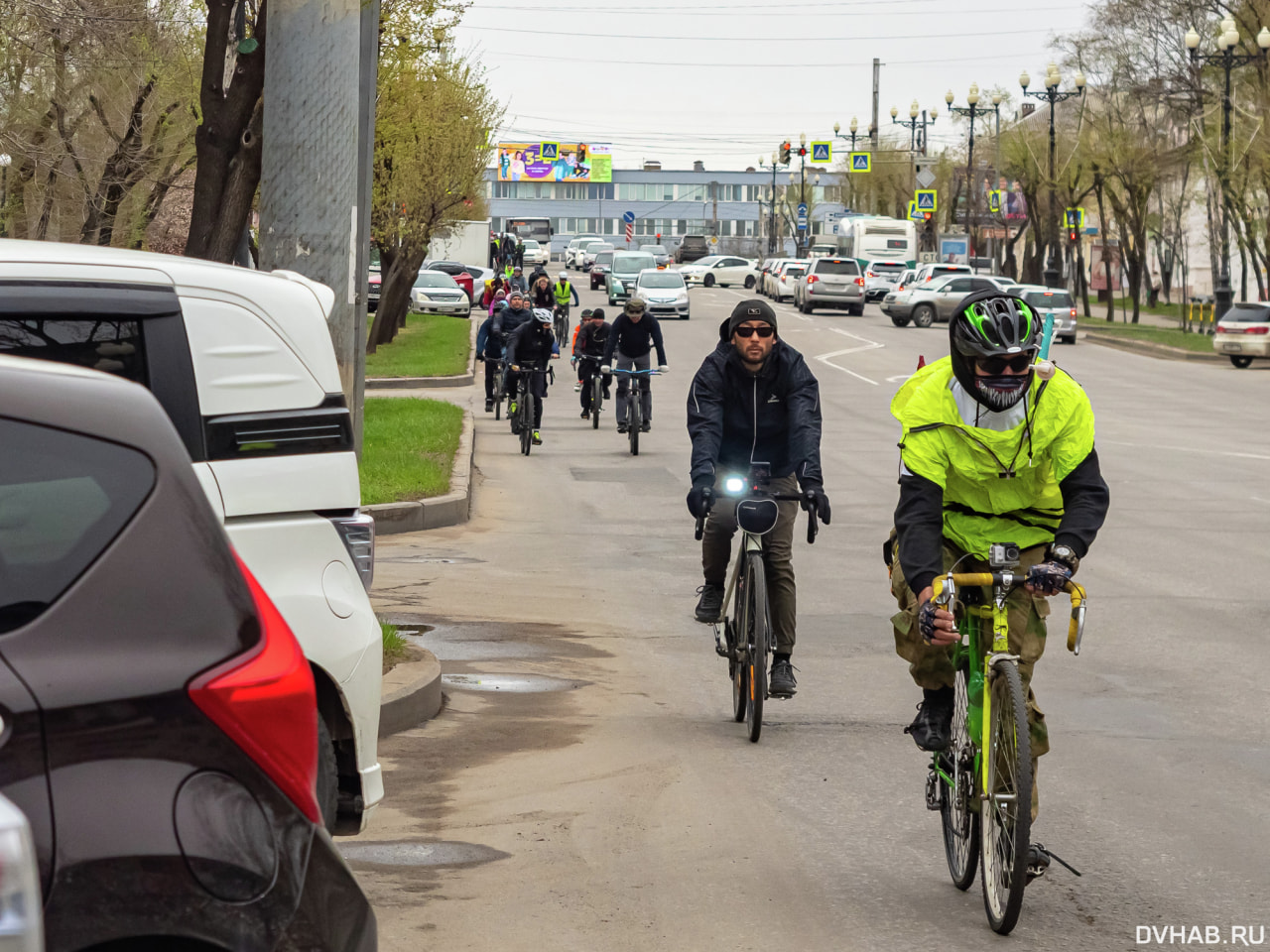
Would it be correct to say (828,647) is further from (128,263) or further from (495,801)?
(128,263)

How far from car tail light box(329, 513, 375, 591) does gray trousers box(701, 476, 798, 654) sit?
282 cm

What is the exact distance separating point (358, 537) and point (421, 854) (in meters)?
1.13

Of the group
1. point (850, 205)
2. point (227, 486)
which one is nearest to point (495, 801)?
point (227, 486)

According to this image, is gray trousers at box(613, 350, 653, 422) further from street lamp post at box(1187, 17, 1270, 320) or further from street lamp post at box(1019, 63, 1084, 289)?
street lamp post at box(1019, 63, 1084, 289)

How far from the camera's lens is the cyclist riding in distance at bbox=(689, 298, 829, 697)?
8062 millimetres

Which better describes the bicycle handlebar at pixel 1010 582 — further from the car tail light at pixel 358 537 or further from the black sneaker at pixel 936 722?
the car tail light at pixel 358 537

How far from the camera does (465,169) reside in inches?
1554

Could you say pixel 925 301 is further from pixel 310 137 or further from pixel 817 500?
pixel 817 500

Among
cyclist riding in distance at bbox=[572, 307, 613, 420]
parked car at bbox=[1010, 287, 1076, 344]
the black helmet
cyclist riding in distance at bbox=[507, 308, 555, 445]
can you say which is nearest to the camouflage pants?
the black helmet

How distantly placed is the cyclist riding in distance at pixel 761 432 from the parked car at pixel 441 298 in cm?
4693

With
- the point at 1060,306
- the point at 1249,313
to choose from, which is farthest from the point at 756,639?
the point at 1060,306

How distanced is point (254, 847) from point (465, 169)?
37.6 m

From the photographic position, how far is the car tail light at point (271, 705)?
8.99 ft

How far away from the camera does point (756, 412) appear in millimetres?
8297
